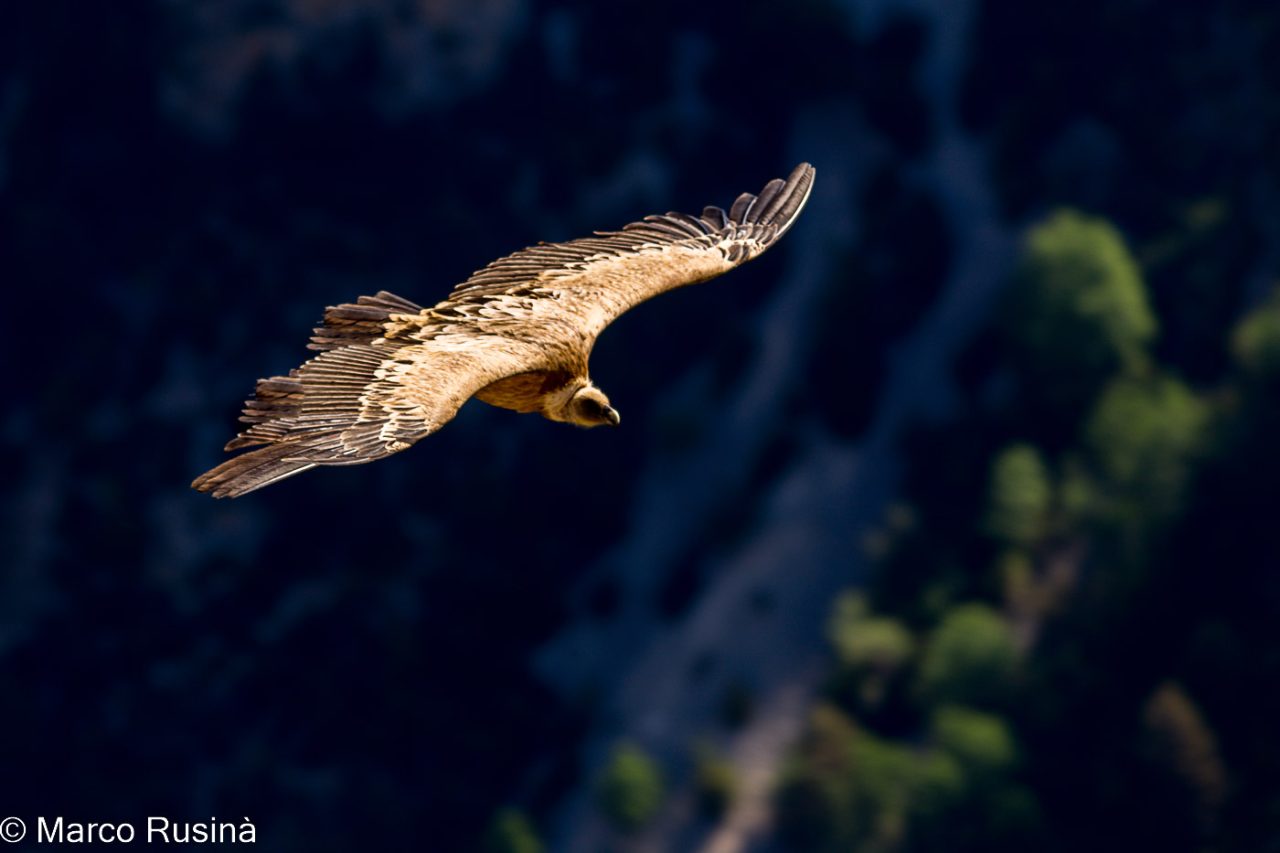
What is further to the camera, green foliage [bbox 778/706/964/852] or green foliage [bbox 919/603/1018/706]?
green foliage [bbox 919/603/1018/706]

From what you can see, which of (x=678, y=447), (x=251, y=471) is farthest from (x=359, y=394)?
(x=678, y=447)

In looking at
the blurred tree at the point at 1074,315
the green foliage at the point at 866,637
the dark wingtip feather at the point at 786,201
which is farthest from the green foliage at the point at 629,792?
the dark wingtip feather at the point at 786,201

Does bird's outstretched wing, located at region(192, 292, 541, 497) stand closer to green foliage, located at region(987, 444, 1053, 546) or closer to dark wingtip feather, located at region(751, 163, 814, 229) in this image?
dark wingtip feather, located at region(751, 163, 814, 229)

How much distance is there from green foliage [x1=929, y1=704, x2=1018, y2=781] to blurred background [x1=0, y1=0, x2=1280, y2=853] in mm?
399

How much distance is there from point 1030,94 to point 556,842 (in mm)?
51790

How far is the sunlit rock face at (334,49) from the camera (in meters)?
117

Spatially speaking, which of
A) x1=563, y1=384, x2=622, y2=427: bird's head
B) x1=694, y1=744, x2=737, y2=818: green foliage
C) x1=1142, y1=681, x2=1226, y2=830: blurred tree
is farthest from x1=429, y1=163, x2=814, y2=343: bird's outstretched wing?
x1=694, y1=744, x2=737, y2=818: green foliage

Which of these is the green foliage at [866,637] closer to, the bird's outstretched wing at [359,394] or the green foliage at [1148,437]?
the green foliage at [1148,437]

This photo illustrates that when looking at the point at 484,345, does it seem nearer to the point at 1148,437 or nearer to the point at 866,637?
the point at 866,637

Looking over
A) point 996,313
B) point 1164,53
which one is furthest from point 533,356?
point 1164,53

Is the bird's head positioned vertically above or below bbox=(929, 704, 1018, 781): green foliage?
below

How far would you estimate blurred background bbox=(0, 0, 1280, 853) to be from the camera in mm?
105938

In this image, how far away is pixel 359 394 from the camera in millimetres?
26656

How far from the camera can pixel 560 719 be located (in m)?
110
